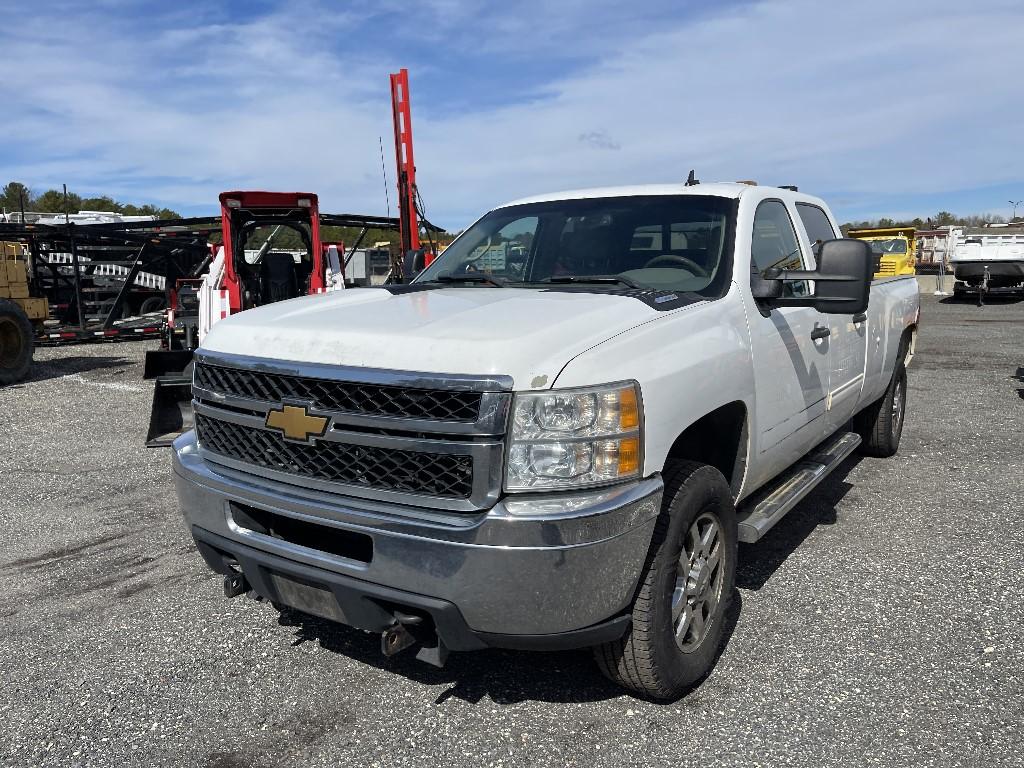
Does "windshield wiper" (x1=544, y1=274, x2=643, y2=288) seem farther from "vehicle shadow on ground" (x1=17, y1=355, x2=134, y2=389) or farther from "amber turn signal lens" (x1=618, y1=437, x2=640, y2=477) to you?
"vehicle shadow on ground" (x1=17, y1=355, x2=134, y2=389)

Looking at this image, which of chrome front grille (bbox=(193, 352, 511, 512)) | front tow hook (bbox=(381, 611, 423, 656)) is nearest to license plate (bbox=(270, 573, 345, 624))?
front tow hook (bbox=(381, 611, 423, 656))

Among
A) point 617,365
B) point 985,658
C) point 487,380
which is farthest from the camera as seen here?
point 985,658

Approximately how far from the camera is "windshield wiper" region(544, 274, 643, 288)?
137 inches

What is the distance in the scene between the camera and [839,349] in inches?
177

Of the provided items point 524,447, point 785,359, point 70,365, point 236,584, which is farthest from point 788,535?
point 70,365

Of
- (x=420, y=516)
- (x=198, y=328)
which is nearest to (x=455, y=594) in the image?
(x=420, y=516)

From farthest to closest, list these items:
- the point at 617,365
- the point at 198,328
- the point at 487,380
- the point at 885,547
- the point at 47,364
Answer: the point at 47,364, the point at 198,328, the point at 885,547, the point at 617,365, the point at 487,380

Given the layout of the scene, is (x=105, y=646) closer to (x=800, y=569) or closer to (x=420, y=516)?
(x=420, y=516)

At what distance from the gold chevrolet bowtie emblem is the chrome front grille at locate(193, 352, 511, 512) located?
0.01 m

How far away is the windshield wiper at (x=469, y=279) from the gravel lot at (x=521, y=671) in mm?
1660

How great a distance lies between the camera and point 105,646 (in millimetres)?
3463

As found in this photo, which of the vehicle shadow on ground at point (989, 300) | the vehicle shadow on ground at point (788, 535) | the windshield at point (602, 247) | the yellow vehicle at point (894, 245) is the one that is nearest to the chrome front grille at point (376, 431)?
the windshield at point (602, 247)

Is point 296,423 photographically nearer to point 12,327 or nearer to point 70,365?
point 12,327

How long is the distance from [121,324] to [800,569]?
47.8 ft
